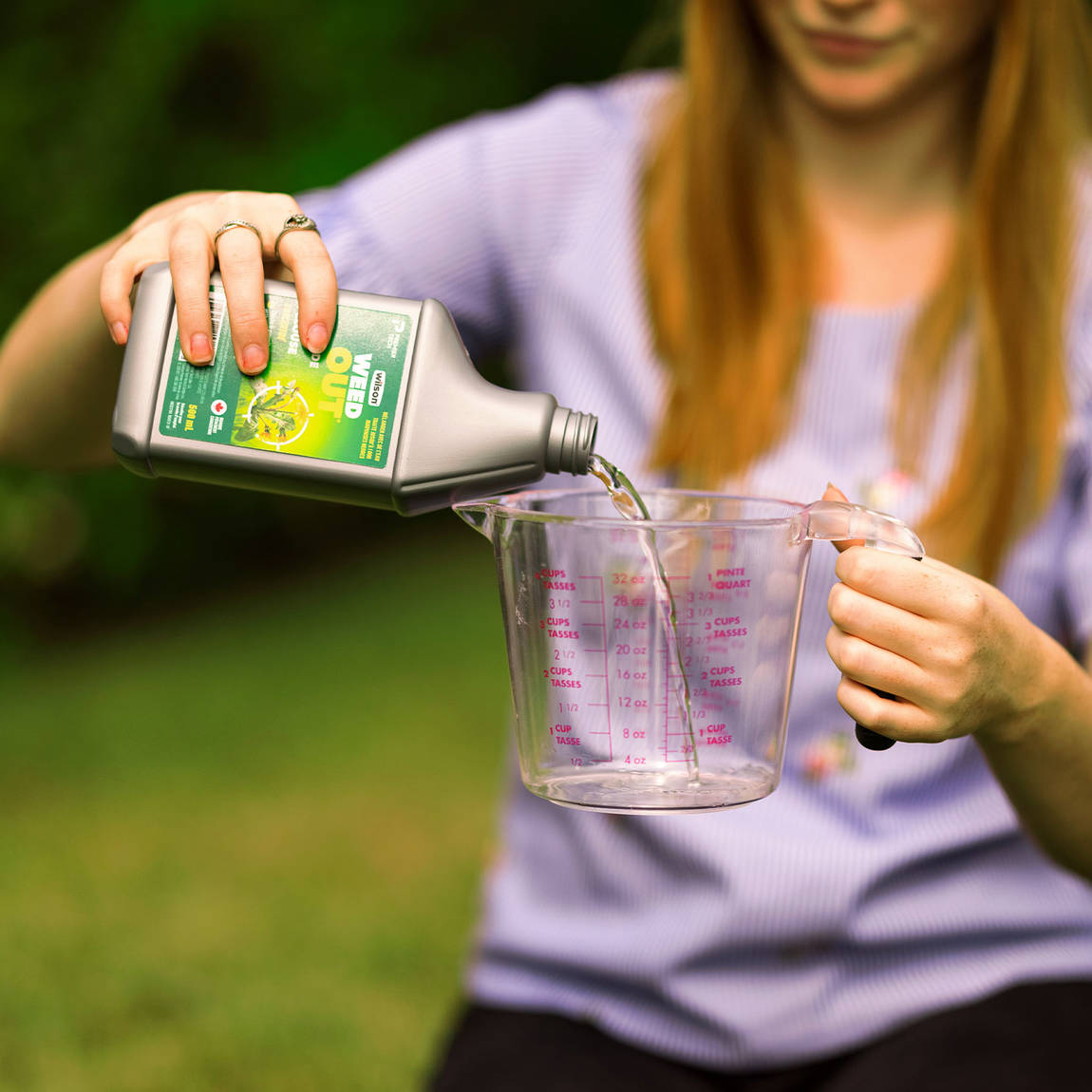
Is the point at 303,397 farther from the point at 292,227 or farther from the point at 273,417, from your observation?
the point at 292,227

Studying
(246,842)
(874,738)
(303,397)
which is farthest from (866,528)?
(246,842)

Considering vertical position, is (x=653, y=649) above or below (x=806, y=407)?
below

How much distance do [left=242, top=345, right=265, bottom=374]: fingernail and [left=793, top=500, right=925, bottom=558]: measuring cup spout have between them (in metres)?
0.39

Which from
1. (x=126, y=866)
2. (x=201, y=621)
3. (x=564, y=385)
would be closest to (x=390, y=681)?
(x=201, y=621)

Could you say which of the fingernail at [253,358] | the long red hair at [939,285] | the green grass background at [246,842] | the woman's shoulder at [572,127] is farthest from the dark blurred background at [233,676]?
the fingernail at [253,358]

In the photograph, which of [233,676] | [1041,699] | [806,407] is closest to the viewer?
[1041,699]

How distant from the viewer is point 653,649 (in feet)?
3.27

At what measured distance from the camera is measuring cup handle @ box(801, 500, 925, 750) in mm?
946

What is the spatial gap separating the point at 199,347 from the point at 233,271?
0.06m

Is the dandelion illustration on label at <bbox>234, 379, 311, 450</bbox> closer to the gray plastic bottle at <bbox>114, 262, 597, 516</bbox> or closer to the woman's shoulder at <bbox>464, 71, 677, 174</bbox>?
the gray plastic bottle at <bbox>114, 262, 597, 516</bbox>

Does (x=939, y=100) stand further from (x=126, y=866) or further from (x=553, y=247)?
(x=126, y=866)

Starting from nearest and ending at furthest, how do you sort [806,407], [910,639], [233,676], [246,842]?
[910,639] → [806,407] → [246,842] → [233,676]

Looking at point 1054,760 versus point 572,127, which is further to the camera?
point 572,127

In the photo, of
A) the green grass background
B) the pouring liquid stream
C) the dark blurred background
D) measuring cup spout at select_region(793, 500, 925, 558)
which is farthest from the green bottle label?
the green grass background
